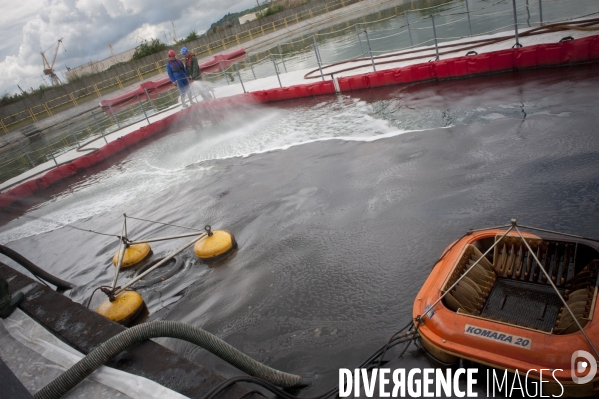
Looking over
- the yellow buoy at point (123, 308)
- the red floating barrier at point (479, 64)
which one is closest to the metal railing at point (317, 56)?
the red floating barrier at point (479, 64)

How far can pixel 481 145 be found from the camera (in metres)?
8.34

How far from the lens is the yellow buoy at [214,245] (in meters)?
7.26

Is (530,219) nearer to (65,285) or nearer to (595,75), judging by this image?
(595,75)

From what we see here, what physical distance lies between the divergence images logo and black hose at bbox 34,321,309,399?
2605 mm

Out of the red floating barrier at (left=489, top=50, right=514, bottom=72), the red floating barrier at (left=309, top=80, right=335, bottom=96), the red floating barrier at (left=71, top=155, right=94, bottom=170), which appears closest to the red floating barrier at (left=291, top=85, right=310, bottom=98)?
the red floating barrier at (left=309, top=80, right=335, bottom=96)

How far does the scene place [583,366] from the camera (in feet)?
10.3

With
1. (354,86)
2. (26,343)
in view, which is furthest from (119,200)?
(354,86)

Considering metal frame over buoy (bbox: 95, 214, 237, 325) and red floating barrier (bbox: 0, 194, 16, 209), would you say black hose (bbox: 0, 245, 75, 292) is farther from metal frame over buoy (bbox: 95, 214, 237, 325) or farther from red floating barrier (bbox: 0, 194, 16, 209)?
red floating barrier (bbox: 0, 194, 16, 209)

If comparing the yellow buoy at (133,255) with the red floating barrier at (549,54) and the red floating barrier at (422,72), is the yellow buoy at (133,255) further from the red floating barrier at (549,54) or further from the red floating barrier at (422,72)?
the red floating barrier at (549,54)

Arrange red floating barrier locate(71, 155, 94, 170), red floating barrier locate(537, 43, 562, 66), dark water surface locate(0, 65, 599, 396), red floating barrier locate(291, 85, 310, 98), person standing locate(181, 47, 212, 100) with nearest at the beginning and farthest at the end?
1. dark water surface locate(0, 65, 599, 396)
2. red floating barrier locate(537, 43, 562, 66)
3. red floating barrier locate(71, 155, 94, 170)
4. red floating barrier locate(291, 85, 310, 98)
5. person standing locate(181, 47, 212, 100)

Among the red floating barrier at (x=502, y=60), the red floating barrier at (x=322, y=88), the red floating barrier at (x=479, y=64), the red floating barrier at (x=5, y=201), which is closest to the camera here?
the red floating barrier at (x=502, y=60)

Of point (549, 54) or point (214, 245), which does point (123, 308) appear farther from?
point (549, 54)

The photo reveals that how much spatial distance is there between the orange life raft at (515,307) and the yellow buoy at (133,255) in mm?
5938

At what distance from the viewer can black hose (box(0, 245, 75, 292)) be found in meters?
6.40
